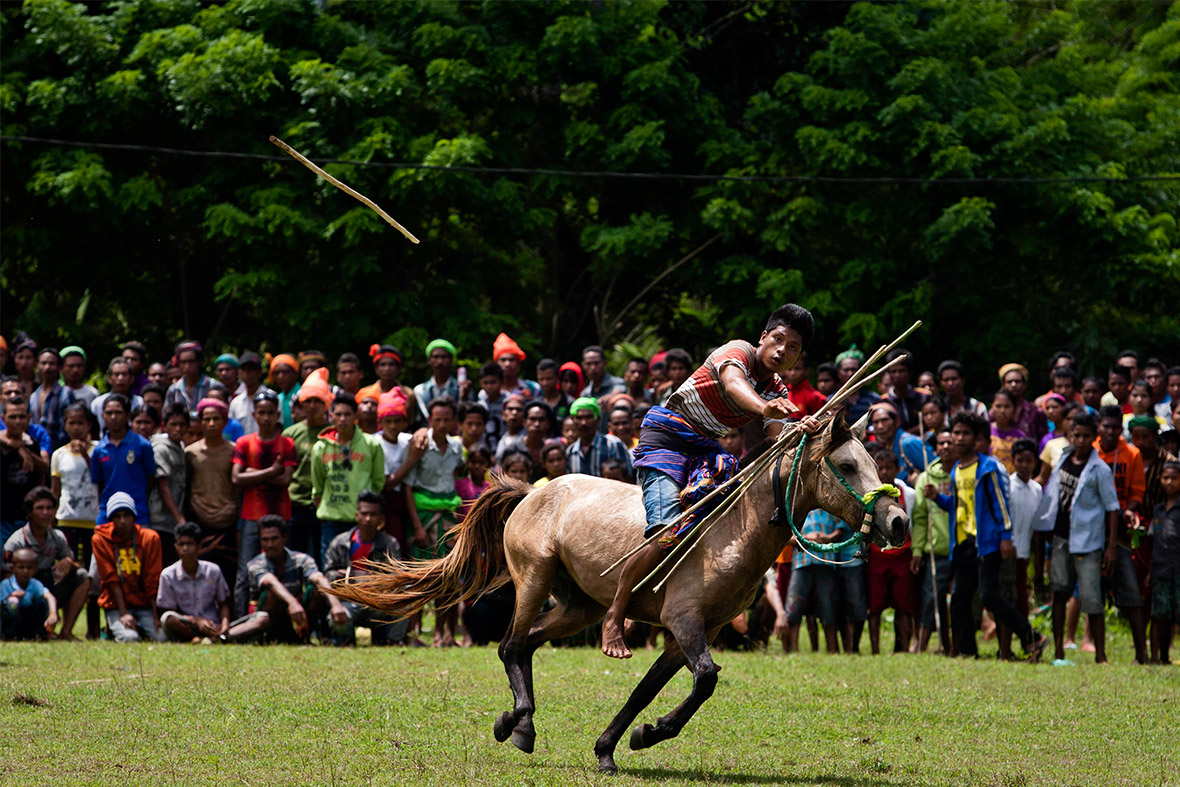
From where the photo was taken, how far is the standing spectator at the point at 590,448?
14.0 metres

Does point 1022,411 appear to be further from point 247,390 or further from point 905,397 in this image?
point 247,390

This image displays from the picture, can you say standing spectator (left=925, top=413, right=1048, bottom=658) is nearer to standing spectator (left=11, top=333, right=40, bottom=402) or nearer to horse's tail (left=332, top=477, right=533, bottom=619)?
horse's tail (left=332, top=477, right=533, bottom=619)

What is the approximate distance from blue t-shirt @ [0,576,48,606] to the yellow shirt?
28.8 feet

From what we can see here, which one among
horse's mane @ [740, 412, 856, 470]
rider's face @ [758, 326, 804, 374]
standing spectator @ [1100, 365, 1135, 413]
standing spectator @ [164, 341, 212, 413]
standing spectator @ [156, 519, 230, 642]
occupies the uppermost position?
rider's face @ [758, 326, 804, 374]

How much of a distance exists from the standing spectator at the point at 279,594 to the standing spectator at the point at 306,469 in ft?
2.53

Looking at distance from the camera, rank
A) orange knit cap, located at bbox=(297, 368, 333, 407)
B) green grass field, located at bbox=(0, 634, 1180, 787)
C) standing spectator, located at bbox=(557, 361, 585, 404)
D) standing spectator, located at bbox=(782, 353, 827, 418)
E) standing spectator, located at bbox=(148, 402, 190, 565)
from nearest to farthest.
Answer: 1. green grass field, located at bbox=(0, 634, 1180, 787)
2. standing spectator, located at bbox=(782, 353, 827, 418)
3. standing spectator, located at bbox=(148, 402, 190, 565)
4. orange knit cap, located at bbox=(297, 368, 333, 407)
5. standing spectator, located at bbox=(557, 361, 585, 404)

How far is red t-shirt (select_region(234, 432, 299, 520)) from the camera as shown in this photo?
13812 mm

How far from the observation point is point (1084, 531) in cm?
1306

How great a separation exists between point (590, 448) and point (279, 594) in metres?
3.45

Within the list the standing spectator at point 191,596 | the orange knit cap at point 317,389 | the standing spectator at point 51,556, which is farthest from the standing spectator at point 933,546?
the standing spectator at point 51,556

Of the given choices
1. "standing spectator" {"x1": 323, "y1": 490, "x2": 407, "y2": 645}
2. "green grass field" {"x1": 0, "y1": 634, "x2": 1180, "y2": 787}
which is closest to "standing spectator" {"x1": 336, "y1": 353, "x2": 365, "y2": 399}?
"standing spectator" {"x1": 323, "y1": 490, "x2": 407, "y2": 645}

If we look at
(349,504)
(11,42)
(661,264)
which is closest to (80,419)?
(349,504)

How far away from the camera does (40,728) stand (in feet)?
27.0

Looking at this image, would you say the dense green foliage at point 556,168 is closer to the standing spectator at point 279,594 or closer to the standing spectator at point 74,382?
the standing spectator at point 74,382
